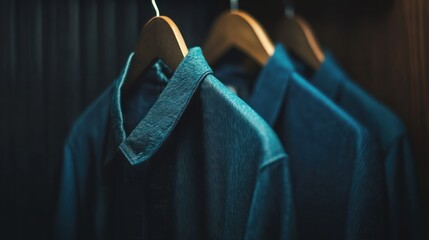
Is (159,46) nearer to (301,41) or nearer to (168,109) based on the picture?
(168,109)

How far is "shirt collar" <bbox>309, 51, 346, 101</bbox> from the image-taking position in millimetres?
718

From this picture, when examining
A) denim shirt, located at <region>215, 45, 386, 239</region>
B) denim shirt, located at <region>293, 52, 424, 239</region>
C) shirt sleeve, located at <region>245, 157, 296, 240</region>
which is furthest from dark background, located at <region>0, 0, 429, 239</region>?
shirt sleeve, located at <region>245, 157, 296, 240</region>

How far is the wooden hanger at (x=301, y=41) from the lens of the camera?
0.76 m

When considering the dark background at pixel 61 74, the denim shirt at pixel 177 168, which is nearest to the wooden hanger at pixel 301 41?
the dark background at pixel 61 74

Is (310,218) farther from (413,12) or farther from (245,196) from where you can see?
(413,12)

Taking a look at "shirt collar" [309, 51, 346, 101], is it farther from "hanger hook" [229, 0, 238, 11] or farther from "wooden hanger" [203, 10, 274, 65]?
"hanger hook" [229, 0, 238, 11]

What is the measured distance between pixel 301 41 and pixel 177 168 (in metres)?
0.43

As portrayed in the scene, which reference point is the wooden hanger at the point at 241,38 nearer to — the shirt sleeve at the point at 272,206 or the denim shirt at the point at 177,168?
the denim shirt at the point at 177,168

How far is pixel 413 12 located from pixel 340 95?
190 mm

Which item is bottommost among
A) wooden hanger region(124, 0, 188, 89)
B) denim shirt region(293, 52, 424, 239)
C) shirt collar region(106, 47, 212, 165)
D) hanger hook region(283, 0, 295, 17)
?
denim shirt region(293, 52, 424, 239)

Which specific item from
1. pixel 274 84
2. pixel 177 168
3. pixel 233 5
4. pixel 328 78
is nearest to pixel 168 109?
pixel 177 168

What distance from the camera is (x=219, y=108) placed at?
1.47ft

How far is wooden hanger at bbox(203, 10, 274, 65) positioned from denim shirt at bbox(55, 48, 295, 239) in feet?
0.56

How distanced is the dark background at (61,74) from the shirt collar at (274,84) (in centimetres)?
22
